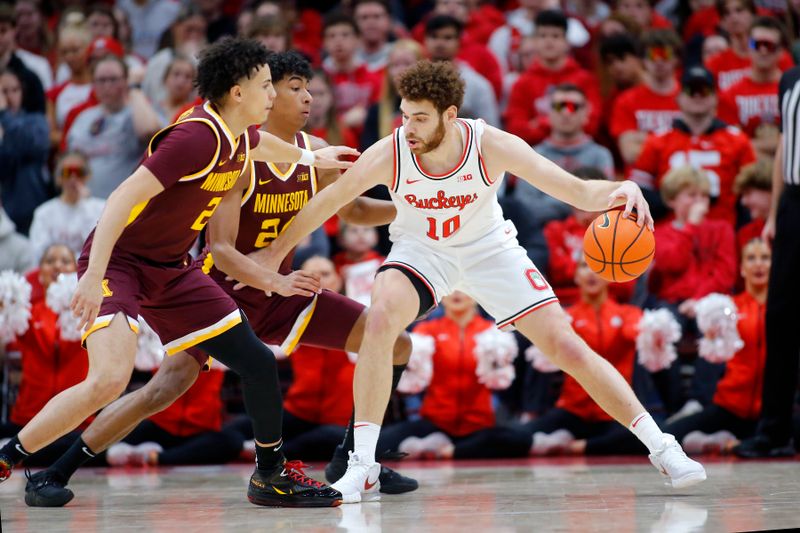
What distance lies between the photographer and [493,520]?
4.37 metres

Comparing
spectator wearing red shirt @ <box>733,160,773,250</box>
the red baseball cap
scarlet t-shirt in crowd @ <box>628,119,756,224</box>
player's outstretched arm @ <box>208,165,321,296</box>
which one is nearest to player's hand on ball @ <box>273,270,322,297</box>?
player's outstretched arm @ <box>208,165,321,296</box>

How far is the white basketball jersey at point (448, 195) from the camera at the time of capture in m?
5.17

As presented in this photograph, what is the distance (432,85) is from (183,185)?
1177 mm

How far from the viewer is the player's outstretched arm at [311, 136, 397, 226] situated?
5.75 meters

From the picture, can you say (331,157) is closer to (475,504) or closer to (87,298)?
(87,298)

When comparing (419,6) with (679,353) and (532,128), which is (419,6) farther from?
(679,353)

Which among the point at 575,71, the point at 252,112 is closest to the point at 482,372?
the point at 252,112

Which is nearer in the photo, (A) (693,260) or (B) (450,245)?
(B) (450,245)

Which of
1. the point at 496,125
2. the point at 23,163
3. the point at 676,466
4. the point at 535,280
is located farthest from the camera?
the point at 496,125

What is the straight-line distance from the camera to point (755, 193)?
823 centimetres

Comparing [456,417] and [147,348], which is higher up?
[147,348]

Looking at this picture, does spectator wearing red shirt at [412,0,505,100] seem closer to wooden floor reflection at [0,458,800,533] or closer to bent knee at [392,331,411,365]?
wooden floor reflection at [0,458,800,533]

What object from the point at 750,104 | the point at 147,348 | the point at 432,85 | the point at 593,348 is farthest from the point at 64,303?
the point at 750,104

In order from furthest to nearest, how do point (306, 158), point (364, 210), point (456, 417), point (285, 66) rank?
point (456, 417), point (364, 210), point (285, 66), point (306, 158)
